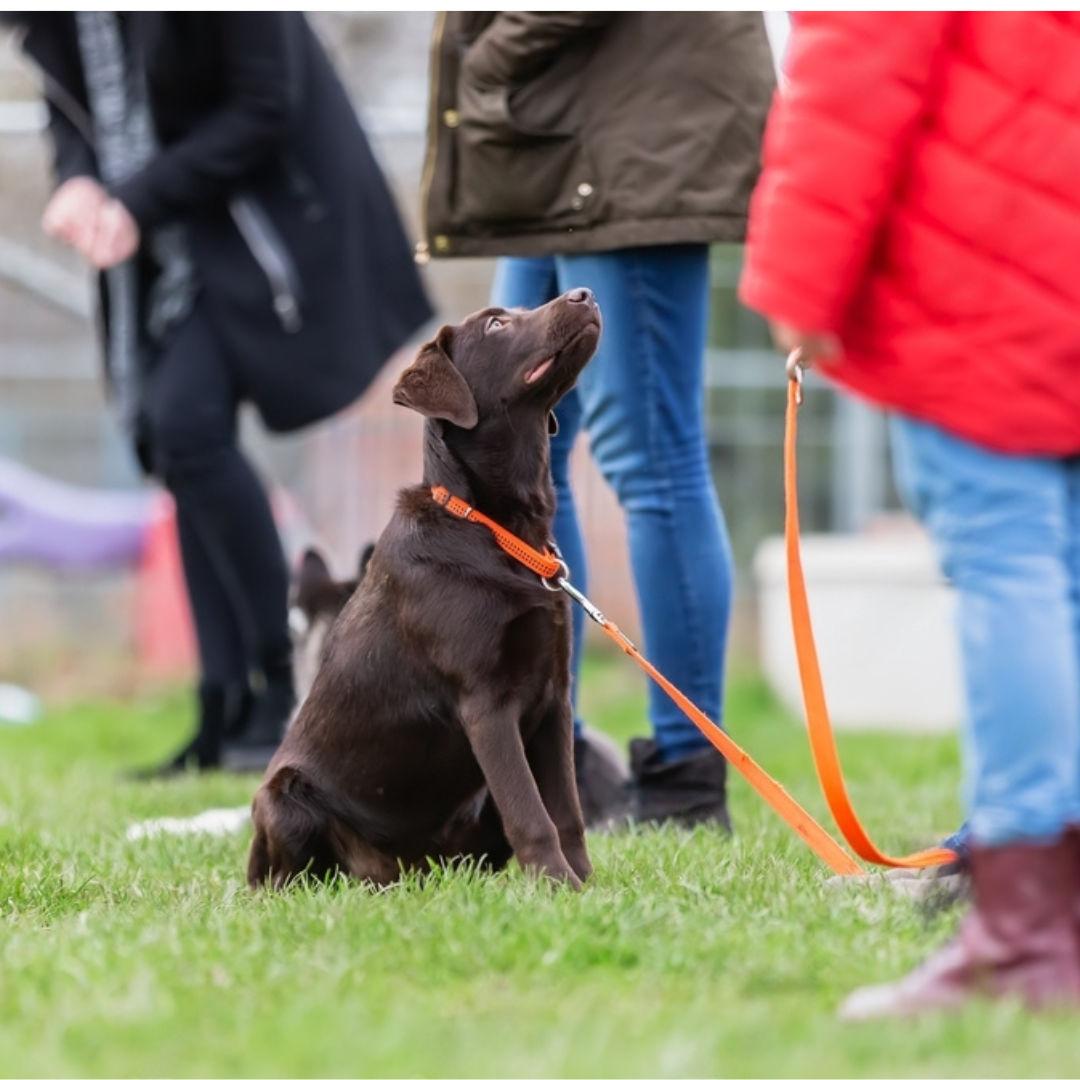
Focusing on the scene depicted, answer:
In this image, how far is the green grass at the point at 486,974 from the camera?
2.13m

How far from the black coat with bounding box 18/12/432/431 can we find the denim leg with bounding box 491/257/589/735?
1628 mm

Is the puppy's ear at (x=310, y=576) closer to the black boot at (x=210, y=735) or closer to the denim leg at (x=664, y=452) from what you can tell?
the black boot at (x=210, y=735)

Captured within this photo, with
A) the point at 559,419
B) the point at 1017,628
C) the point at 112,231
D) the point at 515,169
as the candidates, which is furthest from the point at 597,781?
the point at 1017,628

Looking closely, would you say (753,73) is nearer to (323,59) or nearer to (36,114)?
(323,59)

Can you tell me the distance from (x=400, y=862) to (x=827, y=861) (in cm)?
80

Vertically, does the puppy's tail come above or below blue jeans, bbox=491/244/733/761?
below

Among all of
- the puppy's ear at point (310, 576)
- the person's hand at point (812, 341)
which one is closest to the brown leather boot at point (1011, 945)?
the person's hand at point (812, 341)

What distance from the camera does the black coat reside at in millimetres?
5723

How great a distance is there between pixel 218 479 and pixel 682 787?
224cm

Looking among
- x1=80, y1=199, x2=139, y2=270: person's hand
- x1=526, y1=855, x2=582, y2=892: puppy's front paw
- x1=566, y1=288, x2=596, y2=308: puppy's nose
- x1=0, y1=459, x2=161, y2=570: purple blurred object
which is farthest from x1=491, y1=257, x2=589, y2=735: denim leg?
x1=0, y1=459, x2=161, y2=570: purple blurred object

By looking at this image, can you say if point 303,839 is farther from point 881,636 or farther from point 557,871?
point 881,636

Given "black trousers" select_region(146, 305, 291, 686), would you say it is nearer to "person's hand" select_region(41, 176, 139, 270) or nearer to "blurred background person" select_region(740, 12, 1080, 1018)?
"person's hand" select_region(41, 176, 139, 270)

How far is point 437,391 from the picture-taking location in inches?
142

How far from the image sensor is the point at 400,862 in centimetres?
347
